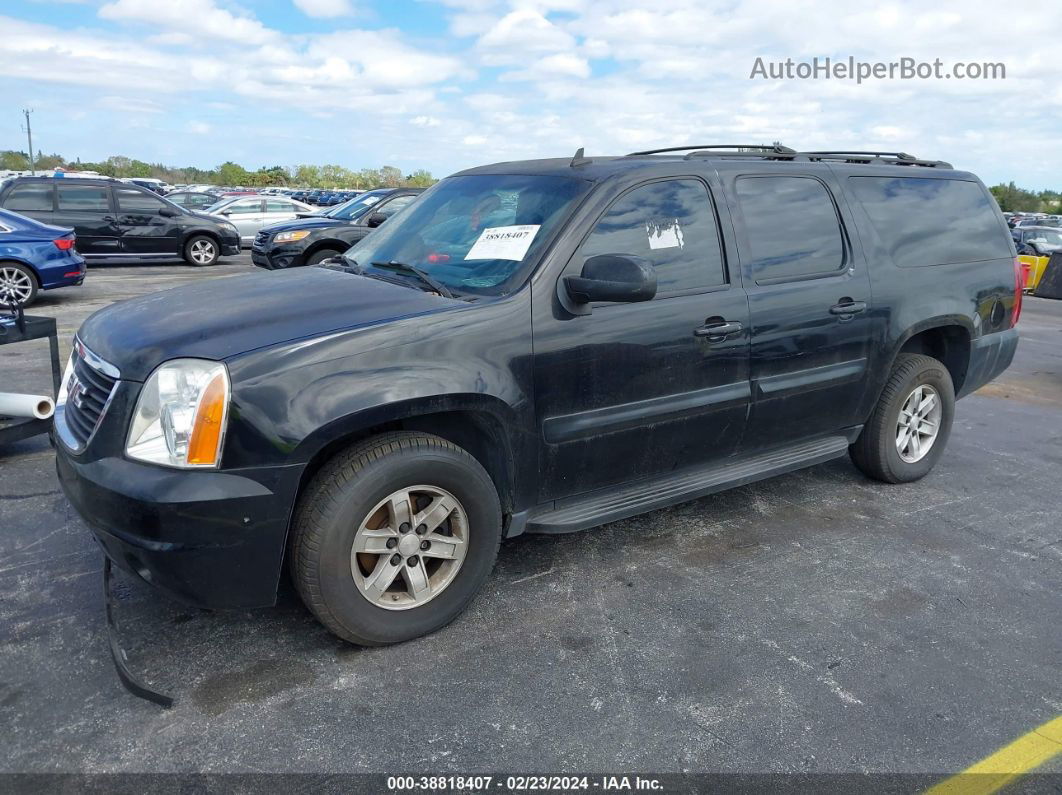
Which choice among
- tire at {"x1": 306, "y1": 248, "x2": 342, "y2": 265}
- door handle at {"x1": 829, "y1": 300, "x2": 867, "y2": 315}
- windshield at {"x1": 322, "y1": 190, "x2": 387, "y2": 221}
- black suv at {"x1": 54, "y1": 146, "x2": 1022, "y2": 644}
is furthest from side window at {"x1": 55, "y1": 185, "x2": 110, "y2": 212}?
door handle at {"x1": 829, "y1": 300, "x2": 867, "y2": 315}

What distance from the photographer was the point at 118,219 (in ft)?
51.4

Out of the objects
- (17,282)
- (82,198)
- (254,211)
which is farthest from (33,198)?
(254,211)

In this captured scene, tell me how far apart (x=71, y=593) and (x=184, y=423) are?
129cm

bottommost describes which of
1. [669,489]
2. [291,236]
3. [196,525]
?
[669,489]

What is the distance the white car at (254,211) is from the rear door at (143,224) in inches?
162

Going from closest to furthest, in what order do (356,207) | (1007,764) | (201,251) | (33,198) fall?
(1007,764)
(356,207)
(33,198)
(201,251)

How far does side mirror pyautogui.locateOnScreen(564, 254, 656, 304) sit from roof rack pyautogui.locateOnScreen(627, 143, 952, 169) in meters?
1.09

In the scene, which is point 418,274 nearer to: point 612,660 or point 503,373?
point 503,373

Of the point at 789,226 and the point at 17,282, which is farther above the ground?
the point at 789,226

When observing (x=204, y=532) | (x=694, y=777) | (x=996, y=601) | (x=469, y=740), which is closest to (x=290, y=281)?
(x=204, y=532)

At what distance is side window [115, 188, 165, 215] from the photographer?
15664 millimetres

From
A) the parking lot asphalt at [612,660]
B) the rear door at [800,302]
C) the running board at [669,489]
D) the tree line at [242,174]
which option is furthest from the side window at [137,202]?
the tree line at [242,174]

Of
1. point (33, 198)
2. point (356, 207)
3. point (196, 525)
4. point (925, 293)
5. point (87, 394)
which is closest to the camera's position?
point (196, 525)

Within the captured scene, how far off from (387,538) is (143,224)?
14993mm
